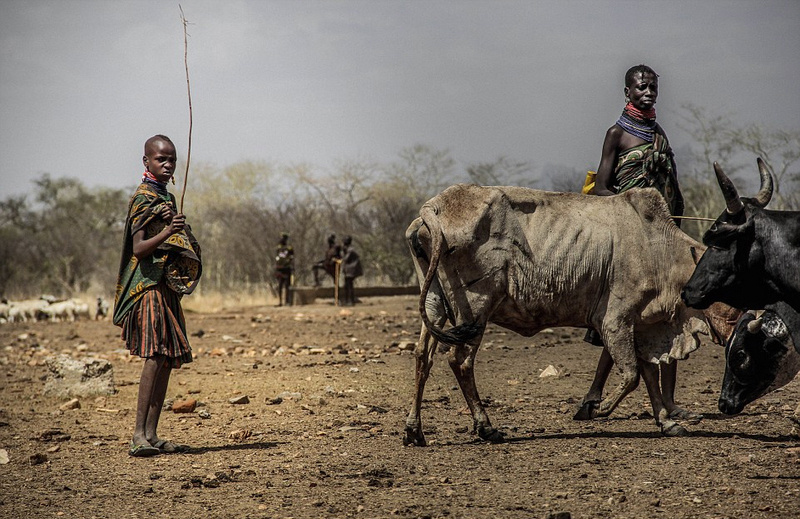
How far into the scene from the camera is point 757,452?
5641 mm

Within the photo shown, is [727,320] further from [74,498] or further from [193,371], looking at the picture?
[193,371]

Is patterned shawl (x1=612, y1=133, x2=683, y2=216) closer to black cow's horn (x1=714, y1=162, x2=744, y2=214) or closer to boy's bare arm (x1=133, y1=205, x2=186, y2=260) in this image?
black cow's horn (x1=714, y1=162, x2=744, y2=214)

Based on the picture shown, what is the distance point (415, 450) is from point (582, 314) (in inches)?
58.0

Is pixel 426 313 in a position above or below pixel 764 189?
below

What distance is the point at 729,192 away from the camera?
4.84 meters

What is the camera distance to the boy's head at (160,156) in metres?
6.17

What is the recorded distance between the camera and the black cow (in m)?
4.96

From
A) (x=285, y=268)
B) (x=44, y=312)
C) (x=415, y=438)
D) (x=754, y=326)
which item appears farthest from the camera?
(x=285, y=268)

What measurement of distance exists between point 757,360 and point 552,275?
4.51 ft

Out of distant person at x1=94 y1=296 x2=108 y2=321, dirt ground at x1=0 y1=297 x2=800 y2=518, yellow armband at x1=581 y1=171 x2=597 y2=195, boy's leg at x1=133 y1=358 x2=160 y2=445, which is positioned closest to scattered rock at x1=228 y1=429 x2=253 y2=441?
dirt ground at x1=0 y1=297 x2=800 y2=518

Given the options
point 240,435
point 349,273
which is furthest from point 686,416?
point 349,273

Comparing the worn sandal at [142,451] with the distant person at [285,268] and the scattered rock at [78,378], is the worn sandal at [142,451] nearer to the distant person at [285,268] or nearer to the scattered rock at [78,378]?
the scattered rock at [78,378]

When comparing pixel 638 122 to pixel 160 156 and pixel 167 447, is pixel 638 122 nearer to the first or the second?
pixel 160 156

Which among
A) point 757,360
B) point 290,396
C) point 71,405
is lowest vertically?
point 71,405
